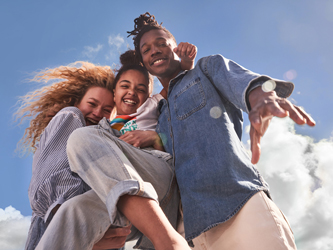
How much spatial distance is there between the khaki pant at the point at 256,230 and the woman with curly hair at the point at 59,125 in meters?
0.70

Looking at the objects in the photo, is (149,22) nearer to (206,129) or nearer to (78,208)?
(206,129)

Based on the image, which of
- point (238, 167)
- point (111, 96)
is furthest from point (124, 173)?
point (111, 96)

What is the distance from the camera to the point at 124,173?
1753 mm

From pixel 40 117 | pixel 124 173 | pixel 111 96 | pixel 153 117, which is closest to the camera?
pixel 124 173

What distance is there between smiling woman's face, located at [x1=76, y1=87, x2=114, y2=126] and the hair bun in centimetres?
57

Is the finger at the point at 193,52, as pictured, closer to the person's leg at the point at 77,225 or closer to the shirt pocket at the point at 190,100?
the shirt pocket at the point at 190,100

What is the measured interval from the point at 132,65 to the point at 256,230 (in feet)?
9.23

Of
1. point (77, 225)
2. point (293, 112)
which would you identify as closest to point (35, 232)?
point (77, 225)

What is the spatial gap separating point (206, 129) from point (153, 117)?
938 mm

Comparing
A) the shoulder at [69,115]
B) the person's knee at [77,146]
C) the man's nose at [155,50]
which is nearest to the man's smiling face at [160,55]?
the man's nose at [155,50]

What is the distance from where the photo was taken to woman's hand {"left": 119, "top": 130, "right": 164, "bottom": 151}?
2391mm

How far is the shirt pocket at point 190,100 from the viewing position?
2.37 meters

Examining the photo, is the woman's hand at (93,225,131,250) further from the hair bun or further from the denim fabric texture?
the hair bun

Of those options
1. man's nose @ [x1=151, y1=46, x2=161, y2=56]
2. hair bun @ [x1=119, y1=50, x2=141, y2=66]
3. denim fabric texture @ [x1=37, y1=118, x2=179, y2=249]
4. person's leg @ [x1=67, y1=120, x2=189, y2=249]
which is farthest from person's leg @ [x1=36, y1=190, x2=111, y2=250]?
hair bun @ [x1=119, y1=50, x2=141, y2=66]
